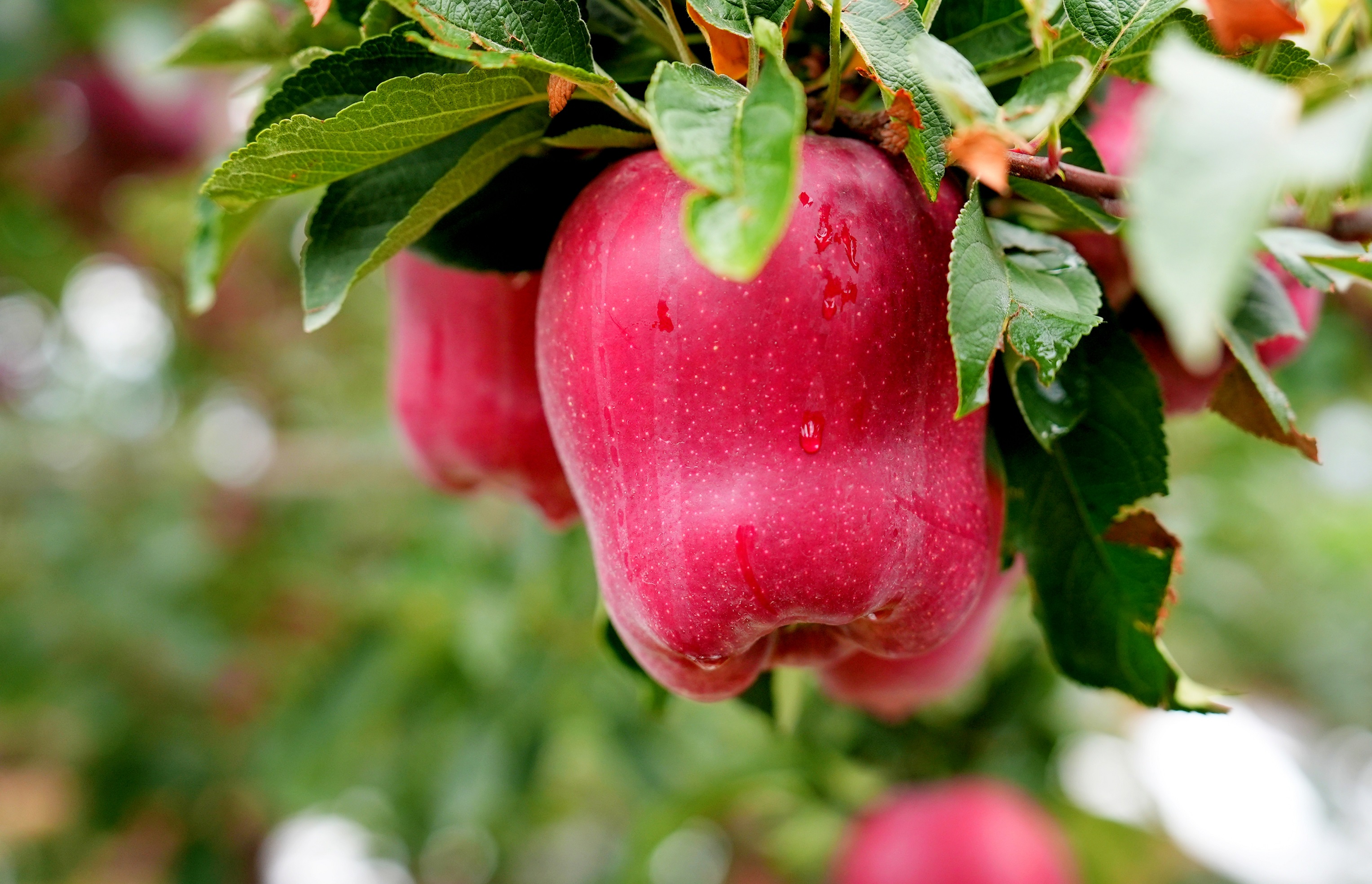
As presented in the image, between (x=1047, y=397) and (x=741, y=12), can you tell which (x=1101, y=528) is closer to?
(x=1047, y=397)

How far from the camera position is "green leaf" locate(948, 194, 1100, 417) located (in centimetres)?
35

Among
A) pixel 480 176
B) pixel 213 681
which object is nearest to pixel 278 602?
pixel 213 681

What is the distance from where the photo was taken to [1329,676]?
2322 millimetres

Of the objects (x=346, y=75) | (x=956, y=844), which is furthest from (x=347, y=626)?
(x=346, y=75)

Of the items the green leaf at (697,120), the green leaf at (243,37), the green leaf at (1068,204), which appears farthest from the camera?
the green leaf at (243,37)

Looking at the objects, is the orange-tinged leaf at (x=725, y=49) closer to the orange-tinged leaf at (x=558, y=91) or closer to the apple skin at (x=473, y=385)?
the orange-tinged leaf at (x=558, y=91)

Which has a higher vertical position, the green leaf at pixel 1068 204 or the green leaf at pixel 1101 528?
the green leaf at pixel 1068 204

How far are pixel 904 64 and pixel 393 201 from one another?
0.69ft

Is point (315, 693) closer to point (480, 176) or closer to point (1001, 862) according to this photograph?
A: point (1001, 862)

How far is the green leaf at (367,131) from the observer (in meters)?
0.37

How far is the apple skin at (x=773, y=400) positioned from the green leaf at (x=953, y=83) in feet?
0.20

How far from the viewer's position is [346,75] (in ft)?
1.37

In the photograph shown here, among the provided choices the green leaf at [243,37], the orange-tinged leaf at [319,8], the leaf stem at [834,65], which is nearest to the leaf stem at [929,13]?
the leaf stem at [834,65]

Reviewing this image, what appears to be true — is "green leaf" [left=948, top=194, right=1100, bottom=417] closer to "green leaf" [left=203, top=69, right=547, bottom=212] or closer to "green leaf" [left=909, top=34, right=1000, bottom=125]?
"green leaf" [left=909, top=34, right=1000, bottom=125]
